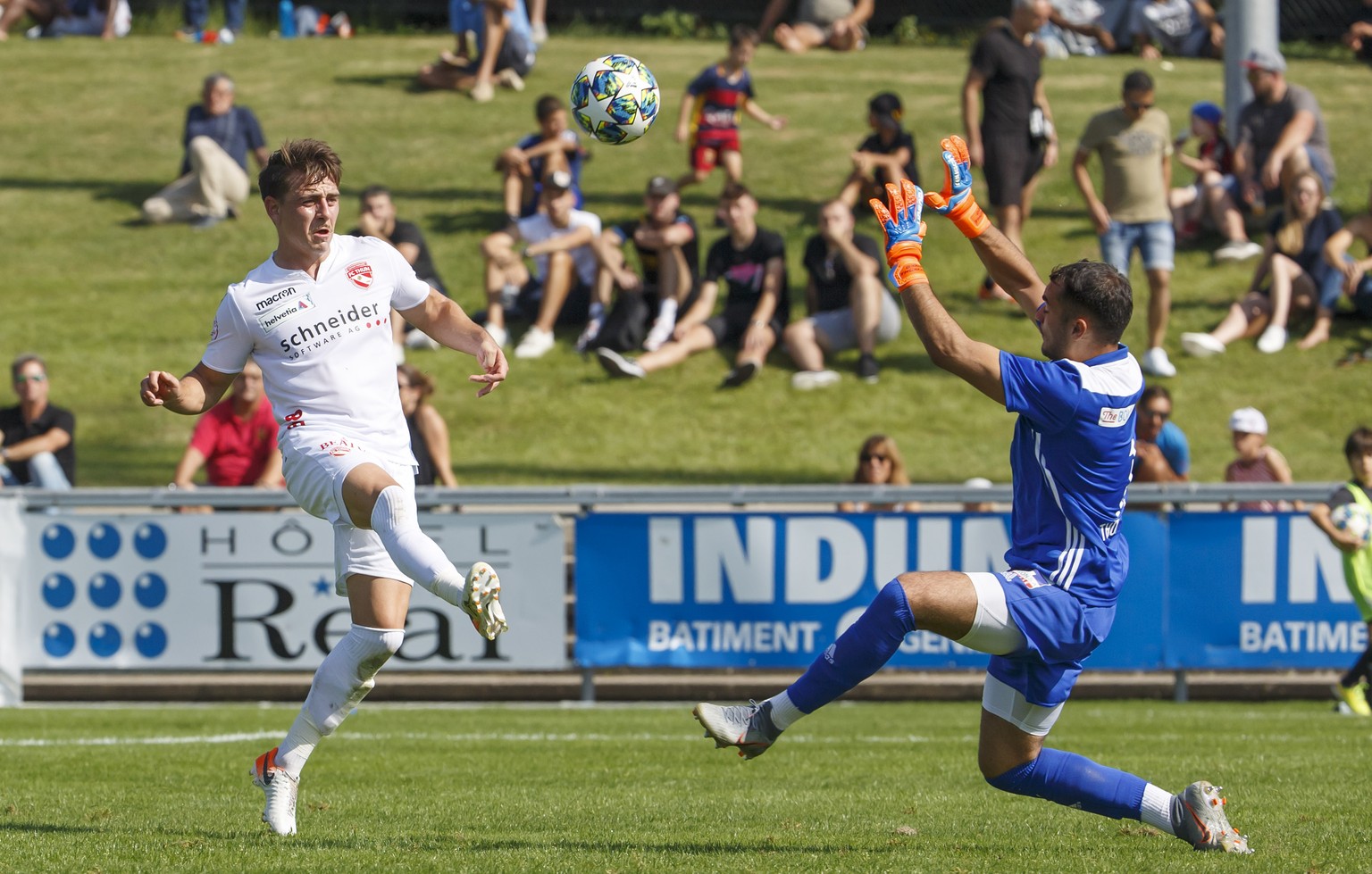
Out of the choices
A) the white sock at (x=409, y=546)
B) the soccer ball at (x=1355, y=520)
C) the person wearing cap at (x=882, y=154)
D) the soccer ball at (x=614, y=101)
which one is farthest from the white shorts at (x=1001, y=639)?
the person wearing cap at (x=882, y=154)

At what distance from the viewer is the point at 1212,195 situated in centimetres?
1797

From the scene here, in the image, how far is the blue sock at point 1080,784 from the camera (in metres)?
5.35

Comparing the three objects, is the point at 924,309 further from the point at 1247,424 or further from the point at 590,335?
the point at 590,335

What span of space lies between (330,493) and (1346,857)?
352 cm

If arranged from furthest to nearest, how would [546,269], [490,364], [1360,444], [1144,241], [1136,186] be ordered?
[546,269] → [1144,241] → [1136,186] → [1360,444] → [490,364]

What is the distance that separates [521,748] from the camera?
8.72 meters

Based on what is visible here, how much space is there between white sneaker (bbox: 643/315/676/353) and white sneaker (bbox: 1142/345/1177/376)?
14.6ft

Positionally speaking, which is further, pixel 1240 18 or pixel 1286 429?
pixel 1240 18

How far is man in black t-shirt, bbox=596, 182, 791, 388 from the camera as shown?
15.2m

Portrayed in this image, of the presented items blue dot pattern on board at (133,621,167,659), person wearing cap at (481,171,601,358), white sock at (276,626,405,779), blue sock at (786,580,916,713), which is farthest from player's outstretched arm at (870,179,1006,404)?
person wearing cap at (481,171,601,358)

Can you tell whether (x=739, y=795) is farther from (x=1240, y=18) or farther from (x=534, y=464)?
(x=1240, y=18)

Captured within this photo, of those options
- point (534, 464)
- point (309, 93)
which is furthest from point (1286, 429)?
point (309, 93)

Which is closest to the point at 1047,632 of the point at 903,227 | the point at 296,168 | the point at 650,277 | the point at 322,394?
the point at 903,227

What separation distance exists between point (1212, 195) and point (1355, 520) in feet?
26.9
